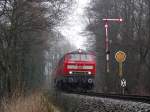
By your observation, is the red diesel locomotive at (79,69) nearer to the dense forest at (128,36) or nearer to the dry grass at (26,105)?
the dense forest at (128,36)

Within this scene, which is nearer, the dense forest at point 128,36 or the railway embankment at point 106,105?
the railway embankment at point 106,105

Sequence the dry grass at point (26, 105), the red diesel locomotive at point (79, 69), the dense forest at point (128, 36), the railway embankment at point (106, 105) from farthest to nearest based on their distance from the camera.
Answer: the dense forest at point (128, 36) → the red diesel locomotive at point (79, 69) → the dry grass at point (26, 105) → the railway embankment at point (106, 105)

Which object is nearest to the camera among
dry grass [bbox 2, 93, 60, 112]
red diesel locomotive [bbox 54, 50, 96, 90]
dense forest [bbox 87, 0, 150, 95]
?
dry grass [bbox 2, 93, 60, 112]

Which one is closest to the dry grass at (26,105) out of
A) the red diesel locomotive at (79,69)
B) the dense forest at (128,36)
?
the red diesel locomotive at (79,69)

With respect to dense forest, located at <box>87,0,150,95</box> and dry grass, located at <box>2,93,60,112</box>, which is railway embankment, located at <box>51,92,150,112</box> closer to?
dry grass, located at <box>2,93,60,112</box>

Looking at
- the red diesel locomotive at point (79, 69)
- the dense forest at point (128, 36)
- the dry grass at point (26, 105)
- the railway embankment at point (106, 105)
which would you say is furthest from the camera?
the dense forest at point (128, 36)

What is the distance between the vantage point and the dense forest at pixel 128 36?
155 feet

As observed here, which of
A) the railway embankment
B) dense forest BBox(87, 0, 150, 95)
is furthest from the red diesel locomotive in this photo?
the railway embankment

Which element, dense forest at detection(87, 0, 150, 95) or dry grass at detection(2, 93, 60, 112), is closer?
dry grass at detection(2, 93, 60, 112)

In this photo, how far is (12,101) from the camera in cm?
1549

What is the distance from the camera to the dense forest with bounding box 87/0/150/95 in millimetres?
47141

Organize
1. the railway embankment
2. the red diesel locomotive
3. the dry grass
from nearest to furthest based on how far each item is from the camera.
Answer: the railway embankment → the dry grass → the red diesel locomotive

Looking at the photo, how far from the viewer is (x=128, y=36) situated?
50062mm

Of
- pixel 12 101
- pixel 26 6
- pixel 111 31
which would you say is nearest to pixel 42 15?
pixel 26 6
